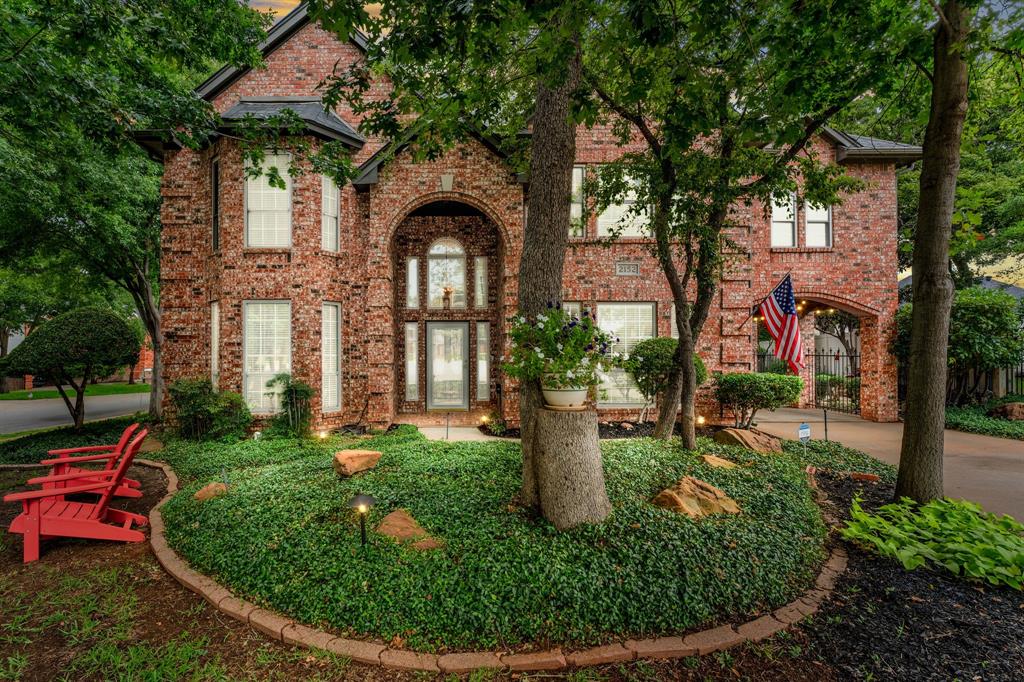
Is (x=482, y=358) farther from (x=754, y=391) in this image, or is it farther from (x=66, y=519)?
(x=66, y=519)

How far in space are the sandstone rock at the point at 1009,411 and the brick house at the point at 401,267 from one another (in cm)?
191

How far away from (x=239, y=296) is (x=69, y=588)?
6255 millimetres

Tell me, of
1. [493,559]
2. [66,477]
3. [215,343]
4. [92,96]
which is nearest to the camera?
[493,559]

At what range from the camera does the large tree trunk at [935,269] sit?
3.96 meters

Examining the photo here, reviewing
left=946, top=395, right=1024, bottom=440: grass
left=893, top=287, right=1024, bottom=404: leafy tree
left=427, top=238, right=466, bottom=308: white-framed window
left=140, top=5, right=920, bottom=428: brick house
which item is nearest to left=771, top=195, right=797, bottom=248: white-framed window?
left=140, top=5, right=920, bottom=428: brick house

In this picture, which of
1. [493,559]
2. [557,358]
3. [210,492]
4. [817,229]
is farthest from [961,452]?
[210,492]

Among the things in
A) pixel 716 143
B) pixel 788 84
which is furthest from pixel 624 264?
pixel 788 84

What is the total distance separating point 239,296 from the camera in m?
8.42

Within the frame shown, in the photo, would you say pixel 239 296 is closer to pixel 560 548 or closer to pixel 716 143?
pixel 560 548

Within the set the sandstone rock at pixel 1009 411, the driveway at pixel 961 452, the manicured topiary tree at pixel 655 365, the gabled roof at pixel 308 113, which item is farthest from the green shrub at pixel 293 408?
the sandstone rock at pixel 1009 411

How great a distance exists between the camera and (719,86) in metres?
3.71

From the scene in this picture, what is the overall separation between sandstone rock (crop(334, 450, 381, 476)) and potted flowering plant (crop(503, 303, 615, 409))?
2.63m

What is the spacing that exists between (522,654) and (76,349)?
1101cm

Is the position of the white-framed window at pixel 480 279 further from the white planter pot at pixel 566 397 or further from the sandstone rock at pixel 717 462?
→ the white planter pot at pixel 566 397
